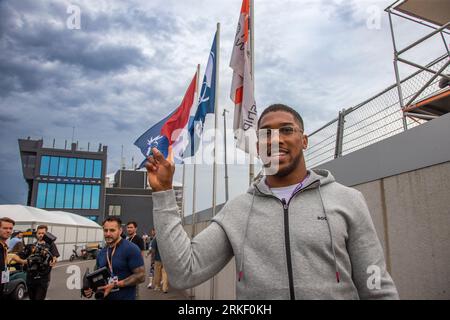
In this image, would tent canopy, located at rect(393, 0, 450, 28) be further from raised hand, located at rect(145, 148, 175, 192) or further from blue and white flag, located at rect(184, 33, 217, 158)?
raised hand, located at rect(145, 148, 175, 192)

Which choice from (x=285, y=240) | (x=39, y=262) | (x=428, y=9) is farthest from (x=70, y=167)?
(x=285, y=240)

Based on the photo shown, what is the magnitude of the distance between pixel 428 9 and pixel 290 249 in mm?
5988

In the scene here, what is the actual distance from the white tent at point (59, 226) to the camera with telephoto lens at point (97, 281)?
1893 cm

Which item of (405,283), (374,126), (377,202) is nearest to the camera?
(405,283)

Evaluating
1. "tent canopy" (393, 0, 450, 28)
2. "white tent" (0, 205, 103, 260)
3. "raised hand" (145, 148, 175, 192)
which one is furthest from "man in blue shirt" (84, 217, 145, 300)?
"white tent" (0, 205, 103, 260)

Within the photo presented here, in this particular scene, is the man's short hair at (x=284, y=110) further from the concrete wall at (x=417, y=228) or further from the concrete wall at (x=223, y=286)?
the concrete wall at (x=223, y=286)

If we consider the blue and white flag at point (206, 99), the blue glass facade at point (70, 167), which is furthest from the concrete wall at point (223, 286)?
the blue glass facade at point (70, 167)

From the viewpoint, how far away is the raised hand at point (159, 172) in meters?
1.43

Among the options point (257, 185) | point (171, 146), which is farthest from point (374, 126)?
point (171, 146)

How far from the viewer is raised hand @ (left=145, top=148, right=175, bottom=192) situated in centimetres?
143
